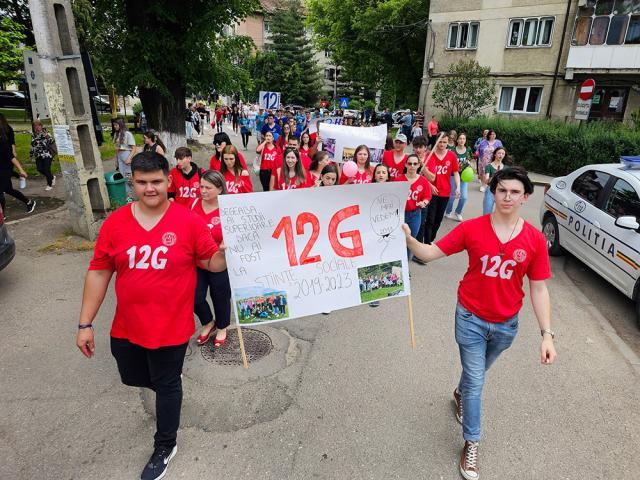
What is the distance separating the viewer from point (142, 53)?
9.63 metres

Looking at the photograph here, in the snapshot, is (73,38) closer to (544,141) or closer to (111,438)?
(111,438)

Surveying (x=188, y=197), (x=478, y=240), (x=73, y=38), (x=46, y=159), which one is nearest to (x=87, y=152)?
(x=73, y=38)

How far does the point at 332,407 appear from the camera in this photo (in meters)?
3.61

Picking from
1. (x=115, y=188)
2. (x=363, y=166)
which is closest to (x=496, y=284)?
(x=363, y=166)

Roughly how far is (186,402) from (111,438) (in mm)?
604

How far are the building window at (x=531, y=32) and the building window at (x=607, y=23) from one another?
1301 millimetres

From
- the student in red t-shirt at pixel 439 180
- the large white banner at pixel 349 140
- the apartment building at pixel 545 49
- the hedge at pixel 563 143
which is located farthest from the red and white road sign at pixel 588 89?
the apartment building at pixel 545 49

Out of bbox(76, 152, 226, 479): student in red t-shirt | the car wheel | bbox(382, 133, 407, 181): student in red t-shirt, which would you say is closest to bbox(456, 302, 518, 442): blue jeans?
bbox(76, 152, 226, 479): student in red t-shirt

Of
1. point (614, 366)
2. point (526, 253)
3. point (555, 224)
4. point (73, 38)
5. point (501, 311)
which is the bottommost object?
point (614, 366)

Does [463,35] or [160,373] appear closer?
[160,373]

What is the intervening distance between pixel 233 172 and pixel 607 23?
23.1 metres

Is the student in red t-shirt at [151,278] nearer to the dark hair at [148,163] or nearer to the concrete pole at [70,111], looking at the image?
the dark hair at [148,163]

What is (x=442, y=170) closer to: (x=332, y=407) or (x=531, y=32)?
(x=332, y=407)

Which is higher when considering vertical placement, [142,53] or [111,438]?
[142,53]
